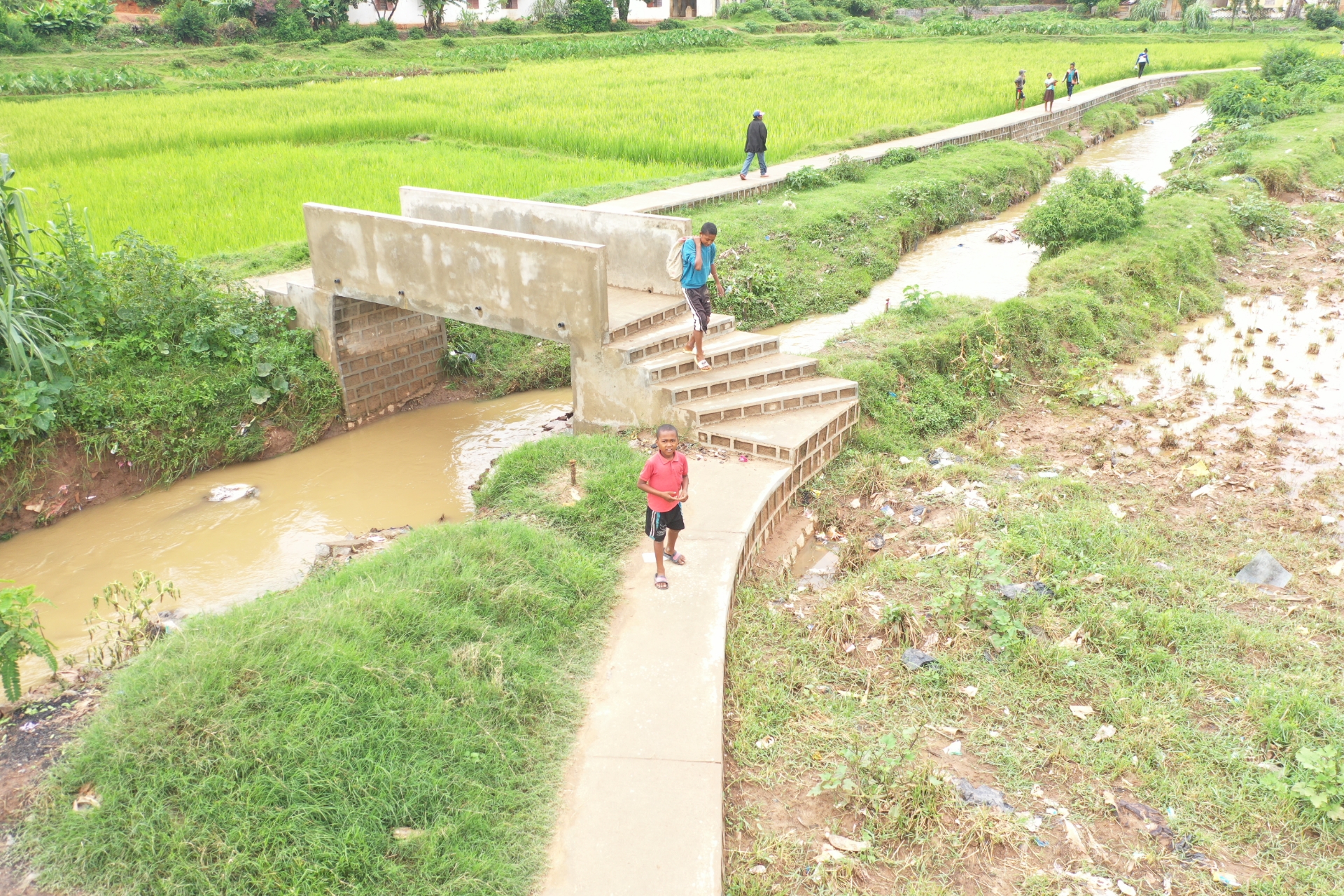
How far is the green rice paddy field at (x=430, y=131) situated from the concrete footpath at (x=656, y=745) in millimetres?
8920

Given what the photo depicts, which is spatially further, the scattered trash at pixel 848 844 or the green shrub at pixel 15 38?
the green shrub at pixel 15 38

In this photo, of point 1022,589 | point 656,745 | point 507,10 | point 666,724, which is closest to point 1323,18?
point 507,10

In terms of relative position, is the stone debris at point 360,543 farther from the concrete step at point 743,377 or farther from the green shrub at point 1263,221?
the green shrub at point 1263,221

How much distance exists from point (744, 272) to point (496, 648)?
8070 millimetres

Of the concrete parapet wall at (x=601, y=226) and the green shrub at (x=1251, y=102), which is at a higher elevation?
the green shrub at (x=1251, y=102)

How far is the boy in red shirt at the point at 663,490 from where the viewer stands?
19.0ft

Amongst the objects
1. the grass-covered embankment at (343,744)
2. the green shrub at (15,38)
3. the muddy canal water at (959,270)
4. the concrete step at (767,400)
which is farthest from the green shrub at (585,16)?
the grass-covered embankment at (343,744)

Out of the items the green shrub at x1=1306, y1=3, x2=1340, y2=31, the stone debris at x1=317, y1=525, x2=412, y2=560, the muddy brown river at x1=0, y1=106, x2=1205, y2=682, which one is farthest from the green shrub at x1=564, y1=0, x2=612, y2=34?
the stone debris at x1=317, y1=525, x2=412, y2=560

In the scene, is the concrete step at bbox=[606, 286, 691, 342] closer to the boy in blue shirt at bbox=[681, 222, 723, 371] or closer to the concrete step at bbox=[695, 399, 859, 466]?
the boy in blue shirt at bbox=[681, 222, 723, 371]

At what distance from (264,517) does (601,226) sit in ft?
13.9

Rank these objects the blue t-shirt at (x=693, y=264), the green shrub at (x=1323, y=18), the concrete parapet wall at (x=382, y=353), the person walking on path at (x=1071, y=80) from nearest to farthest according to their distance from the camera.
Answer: the blue t-shirt at (x=693, y=264), the concrete parapet wall at (x=382, y=353), the person walking on path at (x=1071, y=80), the green shrub at (x=1323, y=18)

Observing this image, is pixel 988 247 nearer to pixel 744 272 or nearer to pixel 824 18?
pixel 744 272

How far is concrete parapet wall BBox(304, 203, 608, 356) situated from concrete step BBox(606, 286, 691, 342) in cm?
25

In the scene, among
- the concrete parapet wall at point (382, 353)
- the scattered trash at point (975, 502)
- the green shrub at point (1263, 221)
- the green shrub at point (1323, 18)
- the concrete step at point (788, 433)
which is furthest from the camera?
the green shrub at point (1323, 18)
